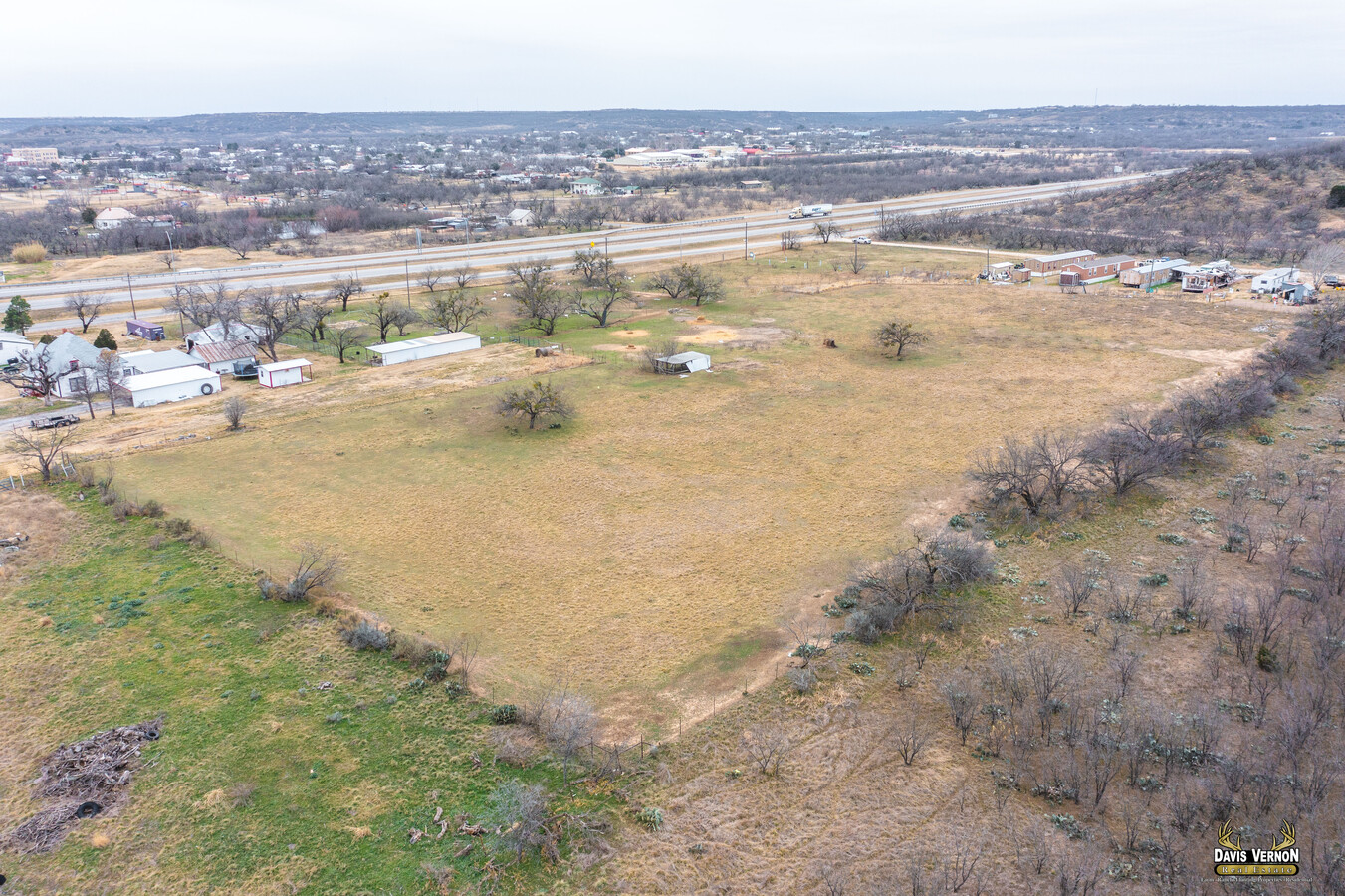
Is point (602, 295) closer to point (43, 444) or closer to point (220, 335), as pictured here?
point (220, 335)

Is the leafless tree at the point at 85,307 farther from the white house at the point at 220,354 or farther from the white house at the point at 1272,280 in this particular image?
the white house at the point at 1272,280

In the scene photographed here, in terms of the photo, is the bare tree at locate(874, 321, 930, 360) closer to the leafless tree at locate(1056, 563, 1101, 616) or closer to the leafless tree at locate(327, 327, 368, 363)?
the leafless tree at locate(1056, 563, 1101, 616)

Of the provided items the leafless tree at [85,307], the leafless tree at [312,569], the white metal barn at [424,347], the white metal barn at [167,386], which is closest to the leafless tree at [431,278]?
the white metal barn at [424,347]

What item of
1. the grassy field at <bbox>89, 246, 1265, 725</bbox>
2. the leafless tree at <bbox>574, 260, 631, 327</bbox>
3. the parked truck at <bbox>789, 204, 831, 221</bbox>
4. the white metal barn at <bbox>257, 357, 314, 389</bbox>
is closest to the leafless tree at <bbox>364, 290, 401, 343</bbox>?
the grassy field at <bbox>89, 246, 1265, 725</bbox>

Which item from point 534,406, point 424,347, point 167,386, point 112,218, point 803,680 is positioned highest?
point 112,218

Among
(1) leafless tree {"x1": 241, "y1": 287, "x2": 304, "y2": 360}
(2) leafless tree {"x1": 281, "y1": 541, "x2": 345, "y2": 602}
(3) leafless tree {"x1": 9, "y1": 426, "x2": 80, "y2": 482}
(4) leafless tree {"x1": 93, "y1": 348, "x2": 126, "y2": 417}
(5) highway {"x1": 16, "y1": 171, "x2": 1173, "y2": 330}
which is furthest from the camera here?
(5) highway {"x1": 16, "y1": 171, "x2": 1173, "y2": 330}

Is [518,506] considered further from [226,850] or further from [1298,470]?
[1298,470]

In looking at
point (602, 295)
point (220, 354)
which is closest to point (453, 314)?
point (602, 295)
